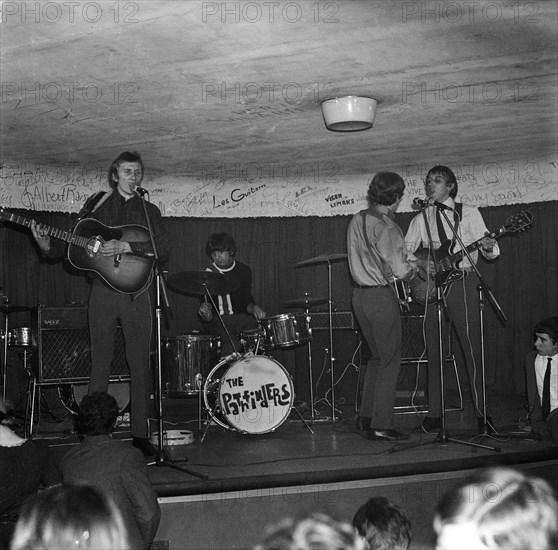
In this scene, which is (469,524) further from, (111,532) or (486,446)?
(486,446)

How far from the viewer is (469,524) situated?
7.47 ft

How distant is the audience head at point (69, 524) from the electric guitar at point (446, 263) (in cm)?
388

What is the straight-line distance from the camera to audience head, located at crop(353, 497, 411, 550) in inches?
96.7

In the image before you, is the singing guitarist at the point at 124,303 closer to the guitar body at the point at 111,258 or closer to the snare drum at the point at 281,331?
the guitar body at the point at 111,258

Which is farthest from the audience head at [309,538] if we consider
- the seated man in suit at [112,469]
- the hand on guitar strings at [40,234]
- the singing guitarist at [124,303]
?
the hand on guitar strings at [40,234]

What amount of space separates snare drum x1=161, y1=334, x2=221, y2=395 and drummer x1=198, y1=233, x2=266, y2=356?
19.7 inches

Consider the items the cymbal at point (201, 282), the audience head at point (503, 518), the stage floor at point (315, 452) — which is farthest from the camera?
the cymbal at point (201, 282)

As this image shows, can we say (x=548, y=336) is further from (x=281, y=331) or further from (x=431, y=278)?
(x=281, y=331)

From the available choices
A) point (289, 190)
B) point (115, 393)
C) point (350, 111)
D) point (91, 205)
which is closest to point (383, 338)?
point (350, 111)

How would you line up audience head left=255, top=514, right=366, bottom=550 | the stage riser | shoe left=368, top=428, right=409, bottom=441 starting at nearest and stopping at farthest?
audience head left=255, top=514, right=366, bottom=550 < the stage riser < shoe left=368, top=428, right=409, bottom=441

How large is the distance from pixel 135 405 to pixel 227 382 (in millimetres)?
1163

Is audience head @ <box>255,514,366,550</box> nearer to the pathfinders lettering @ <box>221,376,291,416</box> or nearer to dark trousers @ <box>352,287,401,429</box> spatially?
dark trousers @ <box>352,287,401,429</box>

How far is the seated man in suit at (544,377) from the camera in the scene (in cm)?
618

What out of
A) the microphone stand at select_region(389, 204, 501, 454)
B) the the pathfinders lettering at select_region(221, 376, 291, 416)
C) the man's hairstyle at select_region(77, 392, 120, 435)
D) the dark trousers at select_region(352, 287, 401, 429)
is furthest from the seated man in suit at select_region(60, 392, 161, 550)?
the the pathfinders lettering at select_region(221, 376, 291, 416)
